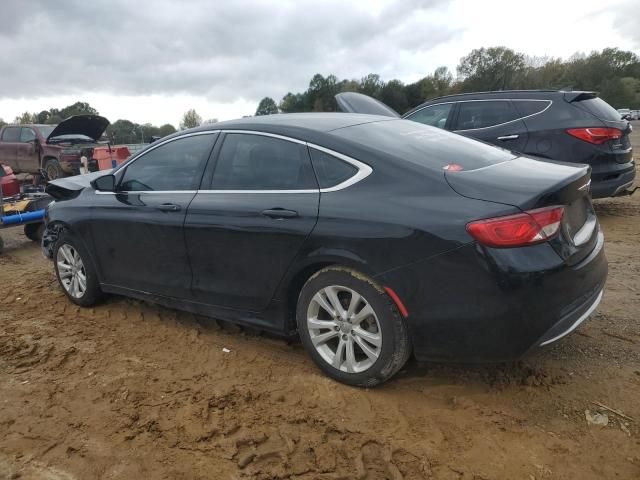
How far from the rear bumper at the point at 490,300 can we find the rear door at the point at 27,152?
13.4 m

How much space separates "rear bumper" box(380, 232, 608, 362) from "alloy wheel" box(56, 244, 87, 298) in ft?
10.1

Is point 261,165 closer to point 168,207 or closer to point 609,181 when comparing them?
point 168,207

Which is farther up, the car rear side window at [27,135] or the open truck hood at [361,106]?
the car rear side window at [27,135]

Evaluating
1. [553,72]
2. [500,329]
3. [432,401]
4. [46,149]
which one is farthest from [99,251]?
[553,72]

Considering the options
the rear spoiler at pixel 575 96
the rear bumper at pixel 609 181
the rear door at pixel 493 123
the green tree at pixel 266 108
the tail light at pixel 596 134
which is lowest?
the rear bumper at pixel 609 181

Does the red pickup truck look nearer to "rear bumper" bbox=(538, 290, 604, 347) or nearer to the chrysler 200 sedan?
the chrysler 200 sedan

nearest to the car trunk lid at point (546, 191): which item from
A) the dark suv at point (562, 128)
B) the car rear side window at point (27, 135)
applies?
the dark suv at point (562, 128)

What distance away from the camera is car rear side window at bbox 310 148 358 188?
2.94 m

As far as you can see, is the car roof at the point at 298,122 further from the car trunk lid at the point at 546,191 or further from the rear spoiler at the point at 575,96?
the rear spoiler at the point at 575,96

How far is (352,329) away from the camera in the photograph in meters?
2.88

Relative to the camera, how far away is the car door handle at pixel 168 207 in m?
3.60

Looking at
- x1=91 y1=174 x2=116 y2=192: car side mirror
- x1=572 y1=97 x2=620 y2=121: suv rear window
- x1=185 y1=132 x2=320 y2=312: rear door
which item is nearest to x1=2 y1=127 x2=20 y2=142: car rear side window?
x1=91 y1=174 x2=116 y2=192: car side mirror

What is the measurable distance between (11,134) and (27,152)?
1.05 metres

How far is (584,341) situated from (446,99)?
4.93m
